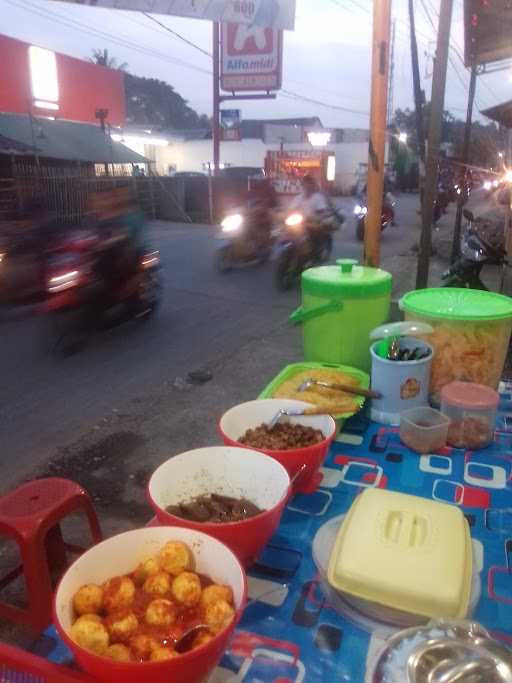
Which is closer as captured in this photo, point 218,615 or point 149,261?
point 218,615

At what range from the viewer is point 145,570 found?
1186 millimetres

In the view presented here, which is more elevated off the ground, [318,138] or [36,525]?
[318,138]

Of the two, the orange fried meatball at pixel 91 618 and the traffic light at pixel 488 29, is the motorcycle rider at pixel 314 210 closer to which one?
the traffic light at pixel 488 29

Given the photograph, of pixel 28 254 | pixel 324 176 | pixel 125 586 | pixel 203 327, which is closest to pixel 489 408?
pixel 125 586

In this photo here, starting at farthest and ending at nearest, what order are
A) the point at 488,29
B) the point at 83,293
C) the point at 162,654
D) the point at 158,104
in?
the point at 158,104 → the point at 83,293 → the point at 488,29 → the point at 162,654

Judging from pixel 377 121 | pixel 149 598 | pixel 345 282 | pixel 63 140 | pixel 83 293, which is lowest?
pixel 83 293

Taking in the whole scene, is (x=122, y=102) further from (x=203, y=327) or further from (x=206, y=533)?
(x=206, y=533)

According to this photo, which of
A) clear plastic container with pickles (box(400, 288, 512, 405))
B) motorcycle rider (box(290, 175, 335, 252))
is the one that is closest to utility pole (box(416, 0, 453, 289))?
clear plastic container with pickles (box(400, 288, 512, 405))

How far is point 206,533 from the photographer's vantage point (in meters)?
1.25

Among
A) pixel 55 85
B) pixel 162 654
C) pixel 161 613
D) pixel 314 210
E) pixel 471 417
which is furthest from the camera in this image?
pixel 55 85

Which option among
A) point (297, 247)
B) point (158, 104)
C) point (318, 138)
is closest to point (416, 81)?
point (297, 247)

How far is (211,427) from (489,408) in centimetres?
235

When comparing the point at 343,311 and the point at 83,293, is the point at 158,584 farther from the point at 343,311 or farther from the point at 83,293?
the point at 83,293

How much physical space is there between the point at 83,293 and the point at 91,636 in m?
4.91
